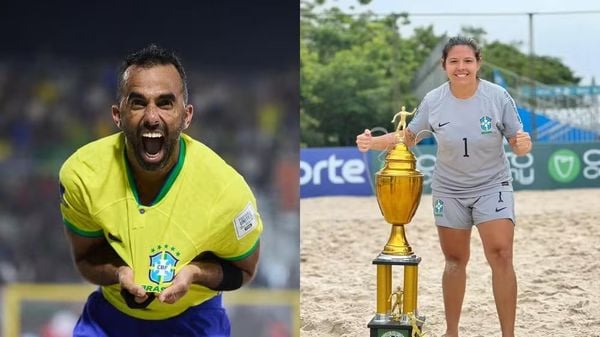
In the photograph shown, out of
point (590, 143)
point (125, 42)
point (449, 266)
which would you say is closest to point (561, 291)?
point (449, 266)

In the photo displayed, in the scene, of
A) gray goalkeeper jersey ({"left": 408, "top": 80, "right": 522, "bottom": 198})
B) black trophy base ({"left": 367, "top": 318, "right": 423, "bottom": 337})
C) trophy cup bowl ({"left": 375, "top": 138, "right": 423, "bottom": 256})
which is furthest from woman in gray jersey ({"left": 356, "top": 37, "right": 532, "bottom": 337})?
black trophy base ({"left": 367, "top": 318, "right": 423, "bottom": 337})

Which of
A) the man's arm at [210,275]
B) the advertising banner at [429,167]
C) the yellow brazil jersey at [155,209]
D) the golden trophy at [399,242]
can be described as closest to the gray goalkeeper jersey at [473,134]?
the golden trophy at [399,242]

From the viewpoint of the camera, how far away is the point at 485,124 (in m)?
3.34

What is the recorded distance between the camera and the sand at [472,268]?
16.9ft

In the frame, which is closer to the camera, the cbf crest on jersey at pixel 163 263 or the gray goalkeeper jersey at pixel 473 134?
the cbf crest on jersey at pixel 163 263

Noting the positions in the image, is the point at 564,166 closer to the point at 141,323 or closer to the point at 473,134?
the point at 473,134

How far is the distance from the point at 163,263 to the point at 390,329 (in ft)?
3.32

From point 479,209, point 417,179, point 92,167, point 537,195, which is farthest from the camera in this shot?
point 537,195

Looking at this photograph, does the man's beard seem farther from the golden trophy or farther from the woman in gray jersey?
the woman in gray jersey

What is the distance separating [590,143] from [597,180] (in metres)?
0.45

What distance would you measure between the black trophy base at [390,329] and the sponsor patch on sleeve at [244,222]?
0.82 metres

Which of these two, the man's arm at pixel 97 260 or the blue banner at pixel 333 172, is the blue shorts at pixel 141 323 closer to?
the man's arm at pixel 97 260

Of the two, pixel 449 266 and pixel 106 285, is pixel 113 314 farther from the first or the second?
pixel 449 266

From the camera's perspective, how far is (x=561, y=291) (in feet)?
20.2
